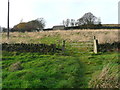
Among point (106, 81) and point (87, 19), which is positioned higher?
point (87, 19)

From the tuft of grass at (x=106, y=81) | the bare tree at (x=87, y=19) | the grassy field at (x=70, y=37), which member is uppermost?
the bare tree at (x=87, y=19)

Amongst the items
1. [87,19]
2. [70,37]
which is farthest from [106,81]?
[87,19]

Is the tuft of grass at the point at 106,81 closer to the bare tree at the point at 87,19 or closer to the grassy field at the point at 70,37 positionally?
the grassy field at the point at 70,37

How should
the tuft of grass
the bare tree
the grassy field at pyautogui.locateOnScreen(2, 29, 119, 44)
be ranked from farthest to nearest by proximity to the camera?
the bare tree < the grassy field at pyautogui.locateOnScreen(2, 29, 119, 44) < the tuft of grass

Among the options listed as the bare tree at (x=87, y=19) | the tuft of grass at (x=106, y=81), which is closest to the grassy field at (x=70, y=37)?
the tuft of grass at (x=106, y=81)

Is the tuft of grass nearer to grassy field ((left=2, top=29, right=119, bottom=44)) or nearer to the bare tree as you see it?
grassy field ((left=2, top=29, right=119, bottom=44))

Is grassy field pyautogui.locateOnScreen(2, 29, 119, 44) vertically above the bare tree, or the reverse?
the bare tree

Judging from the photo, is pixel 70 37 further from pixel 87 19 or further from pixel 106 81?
pixel 87 19

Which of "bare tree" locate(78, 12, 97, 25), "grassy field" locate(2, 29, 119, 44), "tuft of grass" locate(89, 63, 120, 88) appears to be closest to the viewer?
"tuft of grass" locate(89, 63, 120, 88)

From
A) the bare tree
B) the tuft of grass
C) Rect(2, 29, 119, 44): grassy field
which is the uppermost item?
the bare tree

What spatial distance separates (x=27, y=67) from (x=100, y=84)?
5.57 metres

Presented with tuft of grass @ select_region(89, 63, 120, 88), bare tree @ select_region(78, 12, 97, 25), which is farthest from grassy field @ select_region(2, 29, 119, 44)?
bare tree @ select_region(78, 12, 97, 25)

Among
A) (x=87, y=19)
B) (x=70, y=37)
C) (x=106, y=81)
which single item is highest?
(x=87, y=19)

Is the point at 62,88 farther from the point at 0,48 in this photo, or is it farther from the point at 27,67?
the point at 0,48
